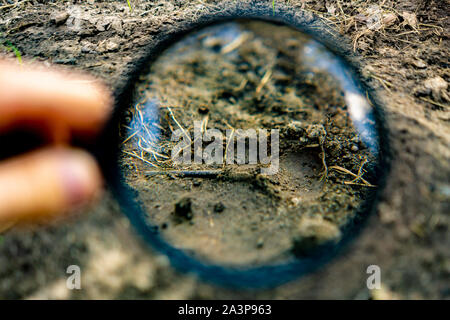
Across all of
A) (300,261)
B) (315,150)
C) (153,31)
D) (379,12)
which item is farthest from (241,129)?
(379,12)

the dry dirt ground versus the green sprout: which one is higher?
the green sprout

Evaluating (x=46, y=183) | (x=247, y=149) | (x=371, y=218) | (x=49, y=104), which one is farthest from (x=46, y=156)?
(x=371, y=218)

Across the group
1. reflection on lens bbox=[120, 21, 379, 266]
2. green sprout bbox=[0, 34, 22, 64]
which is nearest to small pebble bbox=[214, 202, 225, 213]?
reflection on lens bbox=[120, 21, 379, 266]

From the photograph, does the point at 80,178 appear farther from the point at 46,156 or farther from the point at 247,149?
the point at 247,149

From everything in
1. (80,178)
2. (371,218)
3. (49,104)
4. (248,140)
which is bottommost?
(371,218)

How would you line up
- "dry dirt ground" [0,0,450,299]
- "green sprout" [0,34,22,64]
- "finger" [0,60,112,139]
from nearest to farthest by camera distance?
1. "dry dirt ground" [0,0,450,299]
2. "finger" [0,60,112,139]
3. "green sprout" [0,34,22,64]

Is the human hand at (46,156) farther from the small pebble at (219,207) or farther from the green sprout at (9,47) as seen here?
the small pebble at (219,207)

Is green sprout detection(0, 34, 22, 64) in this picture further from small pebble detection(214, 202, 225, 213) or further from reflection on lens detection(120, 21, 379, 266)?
small pebble detection(214, 202, 225, 213)
